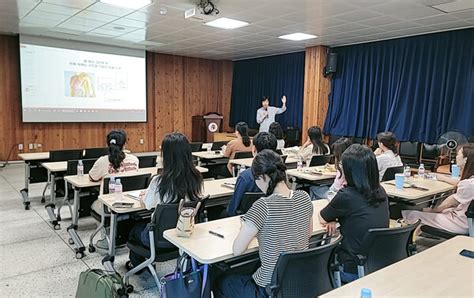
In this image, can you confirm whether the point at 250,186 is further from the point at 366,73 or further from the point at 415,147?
the point at 366,73

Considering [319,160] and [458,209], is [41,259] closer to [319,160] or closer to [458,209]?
[319,160]

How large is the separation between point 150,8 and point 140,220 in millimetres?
3692

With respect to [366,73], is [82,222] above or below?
below

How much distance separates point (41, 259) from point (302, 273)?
8.72ft

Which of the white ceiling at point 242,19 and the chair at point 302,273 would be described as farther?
the white ceiling at point 242,19

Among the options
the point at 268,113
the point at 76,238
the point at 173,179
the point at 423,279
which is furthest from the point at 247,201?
the point at 268,113

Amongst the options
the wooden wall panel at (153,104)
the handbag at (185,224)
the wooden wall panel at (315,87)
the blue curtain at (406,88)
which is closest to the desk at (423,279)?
the handbag at (185,224)

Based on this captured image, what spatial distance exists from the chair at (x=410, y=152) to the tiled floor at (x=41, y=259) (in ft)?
18.3

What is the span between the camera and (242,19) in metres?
5.94

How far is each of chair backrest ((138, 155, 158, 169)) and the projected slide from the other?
4789mm

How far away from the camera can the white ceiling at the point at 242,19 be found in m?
5.15

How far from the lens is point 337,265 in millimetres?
2000

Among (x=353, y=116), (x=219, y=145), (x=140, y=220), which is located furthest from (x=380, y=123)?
(x=140, y=220)

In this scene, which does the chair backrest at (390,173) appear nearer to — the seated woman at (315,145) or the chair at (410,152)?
the seated woman at (315,145)
